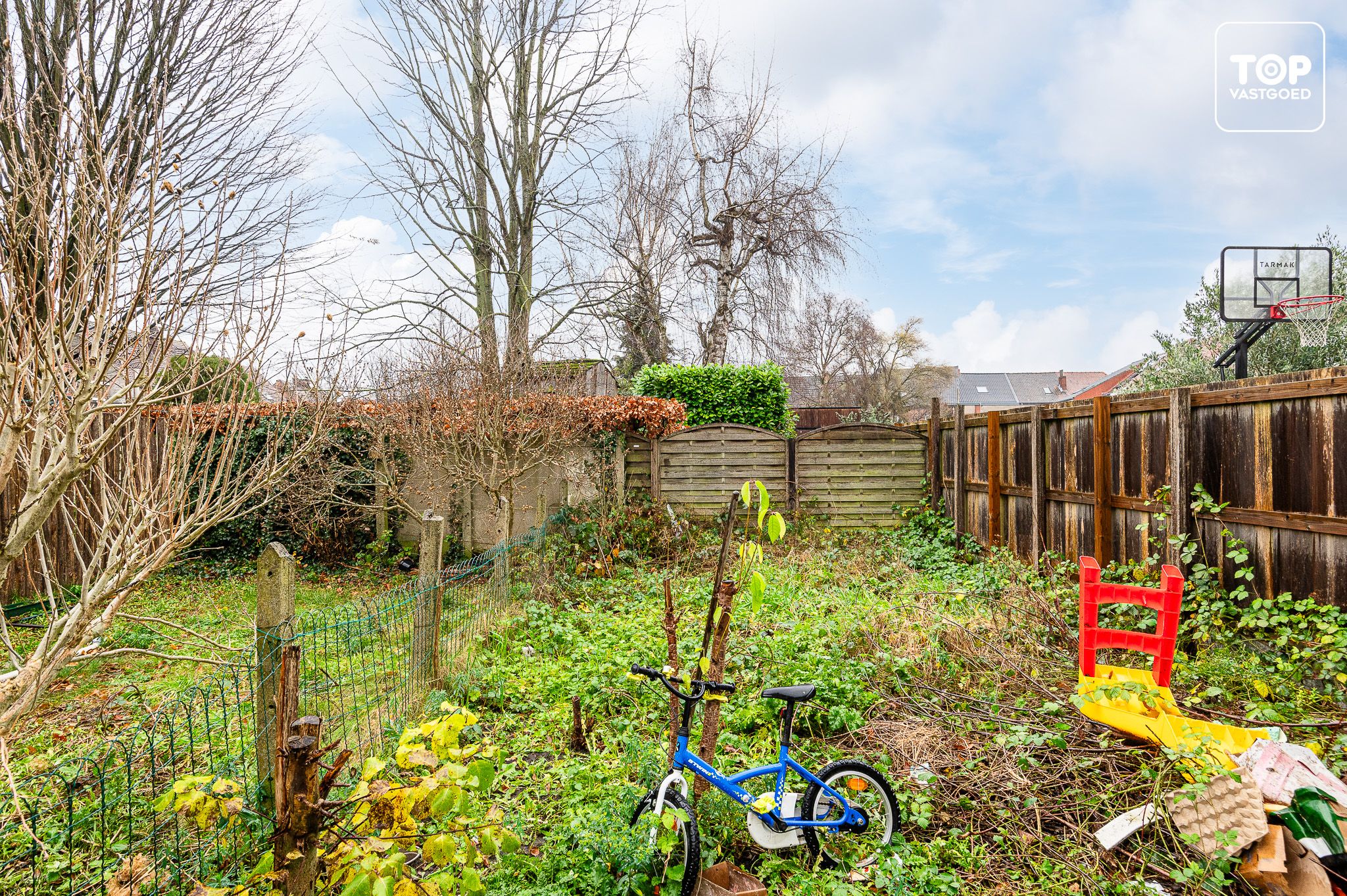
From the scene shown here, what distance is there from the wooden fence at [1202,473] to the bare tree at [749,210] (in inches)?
415

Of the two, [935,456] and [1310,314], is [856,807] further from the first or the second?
[1310,314]

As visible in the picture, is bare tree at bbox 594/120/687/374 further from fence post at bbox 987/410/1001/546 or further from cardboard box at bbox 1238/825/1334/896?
cardboard box at bbox 1238/825/1334/896

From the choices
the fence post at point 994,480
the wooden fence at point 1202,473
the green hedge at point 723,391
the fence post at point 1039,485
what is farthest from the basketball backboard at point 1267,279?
the green hedge at point 723,391

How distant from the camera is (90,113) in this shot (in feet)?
7.94

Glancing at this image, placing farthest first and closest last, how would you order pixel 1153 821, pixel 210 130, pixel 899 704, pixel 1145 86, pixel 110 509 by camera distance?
pixel 1145 86, pixel 210 130, pixel 899 704, pixel 1153 821, pixel 110 509

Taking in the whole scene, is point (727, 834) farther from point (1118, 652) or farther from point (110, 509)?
point (1118, 652)

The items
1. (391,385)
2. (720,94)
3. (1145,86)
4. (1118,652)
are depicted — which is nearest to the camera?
(1118,652)

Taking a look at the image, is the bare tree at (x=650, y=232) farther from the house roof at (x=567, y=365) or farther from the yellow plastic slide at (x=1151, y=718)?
the yellow plastic slide at (x=1151, y=718)

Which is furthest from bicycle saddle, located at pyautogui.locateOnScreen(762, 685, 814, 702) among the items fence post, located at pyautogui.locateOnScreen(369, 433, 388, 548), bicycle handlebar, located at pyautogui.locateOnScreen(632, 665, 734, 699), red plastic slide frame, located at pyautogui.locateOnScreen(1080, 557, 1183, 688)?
fence post, located at pyautogui.locateOnScreen(369, 433, 388, 548)

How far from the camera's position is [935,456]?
34.1 ft

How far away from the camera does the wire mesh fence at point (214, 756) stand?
262 centimetres

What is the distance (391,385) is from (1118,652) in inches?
323

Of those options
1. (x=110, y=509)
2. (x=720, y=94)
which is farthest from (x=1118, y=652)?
(x=720, y=94)

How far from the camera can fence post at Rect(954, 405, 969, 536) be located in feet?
29.9
